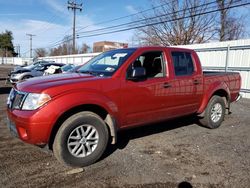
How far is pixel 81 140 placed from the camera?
417cm

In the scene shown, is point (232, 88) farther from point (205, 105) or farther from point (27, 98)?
point (27, 98)

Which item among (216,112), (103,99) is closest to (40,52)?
(216,112)

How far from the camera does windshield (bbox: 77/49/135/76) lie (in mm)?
4707

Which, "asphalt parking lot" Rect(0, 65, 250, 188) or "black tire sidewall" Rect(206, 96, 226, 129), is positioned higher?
"black tire sidewall" Rect(206, 96, 226, 129)

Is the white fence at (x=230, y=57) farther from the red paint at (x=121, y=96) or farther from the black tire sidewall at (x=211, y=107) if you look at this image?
the red paint at (x=121, y=96)

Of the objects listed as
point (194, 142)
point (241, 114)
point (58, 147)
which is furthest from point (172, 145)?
point (241, 114)

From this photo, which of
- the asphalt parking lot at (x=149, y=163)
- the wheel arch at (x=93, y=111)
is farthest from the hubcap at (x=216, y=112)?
the wheel arch at (x=93, y=111)

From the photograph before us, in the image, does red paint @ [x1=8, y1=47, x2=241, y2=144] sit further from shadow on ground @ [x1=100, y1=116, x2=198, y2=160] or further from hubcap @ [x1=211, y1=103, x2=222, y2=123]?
shadow on ground @ [x1=100, y1=116, x2=198, y2=160]

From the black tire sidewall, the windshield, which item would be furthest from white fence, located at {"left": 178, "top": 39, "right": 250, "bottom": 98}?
the windshield

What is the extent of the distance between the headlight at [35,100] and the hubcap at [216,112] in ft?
14.0

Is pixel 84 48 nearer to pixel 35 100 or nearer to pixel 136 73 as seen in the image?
pixel 136 73

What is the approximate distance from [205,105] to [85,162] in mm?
3316

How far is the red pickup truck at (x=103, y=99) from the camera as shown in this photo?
383cm

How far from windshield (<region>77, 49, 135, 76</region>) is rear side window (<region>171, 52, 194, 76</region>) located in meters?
1.08
